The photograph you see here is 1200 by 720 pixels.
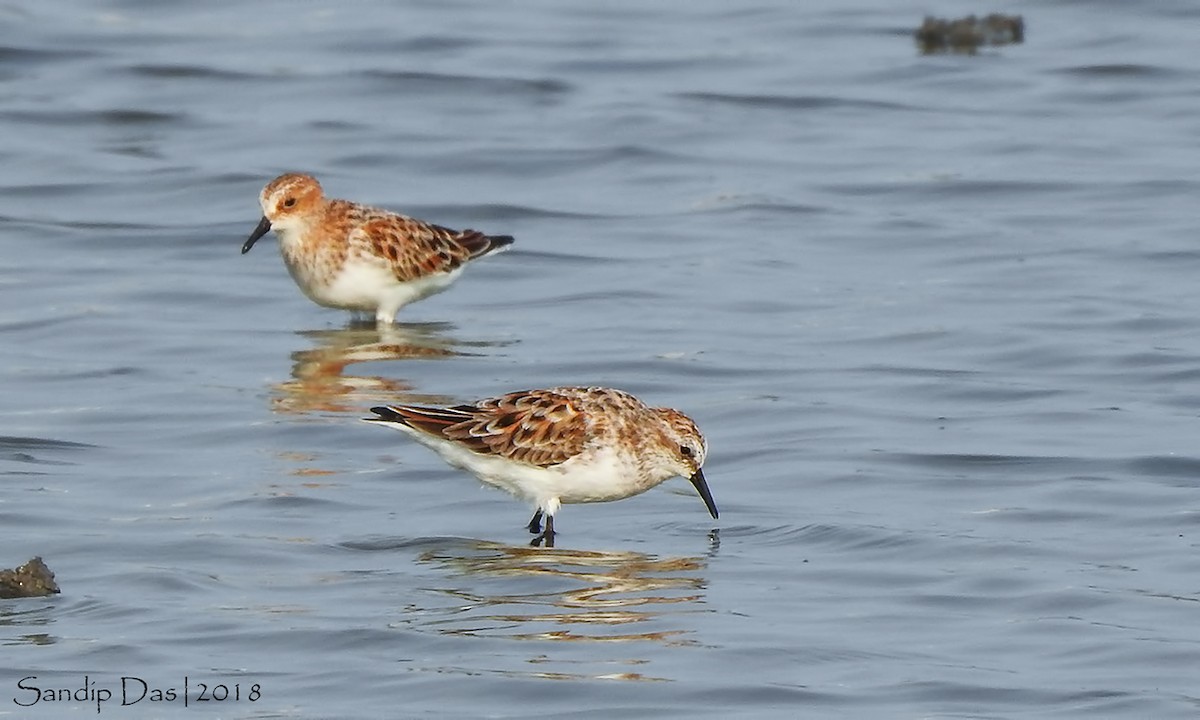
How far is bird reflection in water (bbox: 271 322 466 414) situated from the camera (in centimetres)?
1498

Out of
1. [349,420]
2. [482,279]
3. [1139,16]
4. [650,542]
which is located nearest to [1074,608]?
[650,542]

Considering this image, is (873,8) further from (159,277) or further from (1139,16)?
(159,277)

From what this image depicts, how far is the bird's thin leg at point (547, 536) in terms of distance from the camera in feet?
38.2

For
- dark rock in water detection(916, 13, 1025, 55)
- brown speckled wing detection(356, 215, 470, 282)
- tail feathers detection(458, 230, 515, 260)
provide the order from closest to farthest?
brown speckled wing detection(356, 215, 470, 282) → tail feathers detection(458, 230, 515, 260) → dark rock in water detection(916, 13, 1025, 55)

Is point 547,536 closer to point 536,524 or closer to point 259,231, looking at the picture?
point 536,524

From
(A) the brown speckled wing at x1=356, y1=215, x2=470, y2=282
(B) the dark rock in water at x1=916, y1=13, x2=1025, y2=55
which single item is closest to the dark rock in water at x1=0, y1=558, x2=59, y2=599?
(A) the brown speckled wing at x1=356, y1=215, x2=470, y2=282

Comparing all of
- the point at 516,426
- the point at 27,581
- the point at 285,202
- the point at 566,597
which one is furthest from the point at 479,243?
the point at 27,581

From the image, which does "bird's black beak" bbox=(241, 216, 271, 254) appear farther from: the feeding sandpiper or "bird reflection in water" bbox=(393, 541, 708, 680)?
"bird reflection in water" bbox=(393, 541, 708, 680)

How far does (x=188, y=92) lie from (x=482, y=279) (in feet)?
25.9

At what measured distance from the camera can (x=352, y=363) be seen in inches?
643

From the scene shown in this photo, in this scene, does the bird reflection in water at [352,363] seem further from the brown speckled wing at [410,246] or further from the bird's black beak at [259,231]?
the bird's black beak at [259,231]

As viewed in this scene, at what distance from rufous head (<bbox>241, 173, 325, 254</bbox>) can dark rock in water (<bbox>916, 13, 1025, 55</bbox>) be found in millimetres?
11532

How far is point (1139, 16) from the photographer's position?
28547mm

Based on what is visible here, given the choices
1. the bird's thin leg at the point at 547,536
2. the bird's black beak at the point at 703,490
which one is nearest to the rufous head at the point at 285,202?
the bird's thin leg at the point at 547,536
